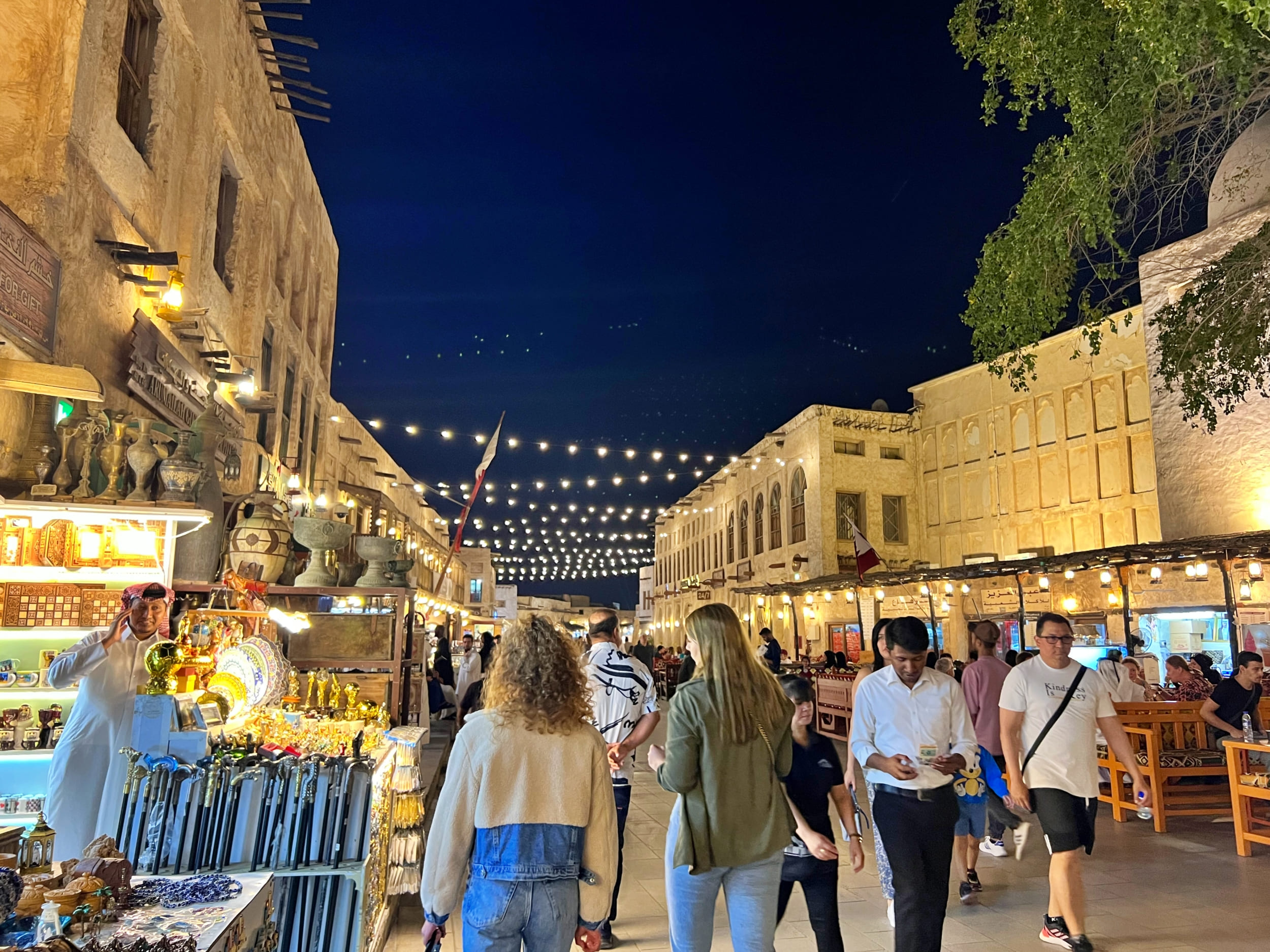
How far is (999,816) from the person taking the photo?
665 centimetres

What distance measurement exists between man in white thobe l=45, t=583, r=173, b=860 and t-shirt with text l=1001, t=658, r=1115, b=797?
471 cm

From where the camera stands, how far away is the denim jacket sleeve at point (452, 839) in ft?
9.04

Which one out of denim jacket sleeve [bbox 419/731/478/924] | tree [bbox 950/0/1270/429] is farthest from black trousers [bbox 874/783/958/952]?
tree [bbox 950/0/1270/429]

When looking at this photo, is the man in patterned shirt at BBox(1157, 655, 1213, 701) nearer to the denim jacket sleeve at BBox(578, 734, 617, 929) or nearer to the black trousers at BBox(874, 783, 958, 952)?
the black trousers at BBox(874, 783, 958, 952)

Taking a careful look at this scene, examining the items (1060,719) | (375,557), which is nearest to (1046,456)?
(375,557)

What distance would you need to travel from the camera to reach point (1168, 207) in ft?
24.0

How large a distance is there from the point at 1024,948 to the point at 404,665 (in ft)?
20.5

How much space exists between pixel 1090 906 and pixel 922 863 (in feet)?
8.10

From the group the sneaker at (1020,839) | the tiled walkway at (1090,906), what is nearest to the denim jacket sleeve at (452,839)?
the tiled walkway at (1090,906)

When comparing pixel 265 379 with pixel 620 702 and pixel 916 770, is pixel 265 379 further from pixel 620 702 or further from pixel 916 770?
pixel 916 770

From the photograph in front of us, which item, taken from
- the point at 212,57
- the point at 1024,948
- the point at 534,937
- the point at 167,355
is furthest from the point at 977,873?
the point at 212,57

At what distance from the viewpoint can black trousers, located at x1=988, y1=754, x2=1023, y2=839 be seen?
6562 millimetres

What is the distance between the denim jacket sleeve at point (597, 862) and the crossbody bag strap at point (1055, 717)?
291 cm

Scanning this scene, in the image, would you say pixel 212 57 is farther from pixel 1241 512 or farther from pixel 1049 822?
pixel 1241 512
